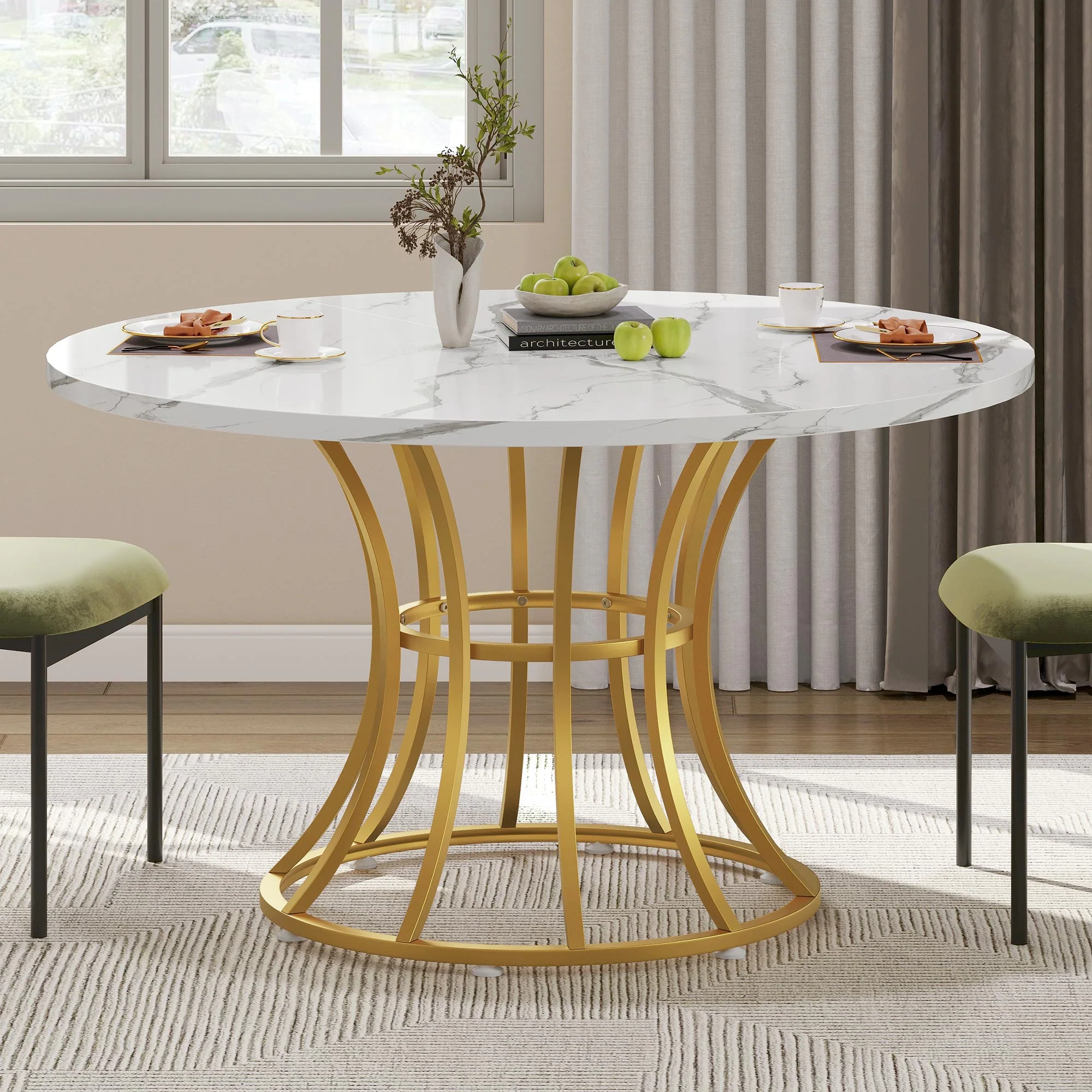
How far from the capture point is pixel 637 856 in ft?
8.06

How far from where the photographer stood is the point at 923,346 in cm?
201

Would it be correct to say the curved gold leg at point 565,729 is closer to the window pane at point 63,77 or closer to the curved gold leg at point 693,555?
the curved gold leg at point 693,555

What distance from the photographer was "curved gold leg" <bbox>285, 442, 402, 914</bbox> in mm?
2094

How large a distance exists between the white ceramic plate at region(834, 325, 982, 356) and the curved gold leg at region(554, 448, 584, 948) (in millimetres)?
439

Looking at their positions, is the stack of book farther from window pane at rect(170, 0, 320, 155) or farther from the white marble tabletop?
window pane at rect(170, 0, 320, 155)

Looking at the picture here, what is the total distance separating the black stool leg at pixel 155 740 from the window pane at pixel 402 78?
5.49ft

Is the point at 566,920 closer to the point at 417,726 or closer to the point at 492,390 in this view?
the point at 417,726

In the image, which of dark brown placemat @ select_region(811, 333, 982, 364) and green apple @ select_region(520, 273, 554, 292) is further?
green apple @ select_region(520, 273, 554, 292)

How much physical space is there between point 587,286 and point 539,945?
91 cm

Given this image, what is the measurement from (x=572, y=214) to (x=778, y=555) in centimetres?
91

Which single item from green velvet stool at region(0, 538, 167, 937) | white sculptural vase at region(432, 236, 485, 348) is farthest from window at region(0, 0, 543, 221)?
white sculptural vase at region(432, 236, 485, 348)

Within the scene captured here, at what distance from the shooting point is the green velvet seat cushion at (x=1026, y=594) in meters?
2.05

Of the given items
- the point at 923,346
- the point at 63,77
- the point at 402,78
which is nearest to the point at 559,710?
the point at 923,346

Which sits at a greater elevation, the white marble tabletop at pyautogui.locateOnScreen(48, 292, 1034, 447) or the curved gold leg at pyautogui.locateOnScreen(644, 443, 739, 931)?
the white marble tabletop at pyautogui.locateOnScreen(48, 292, 1034, 447)
